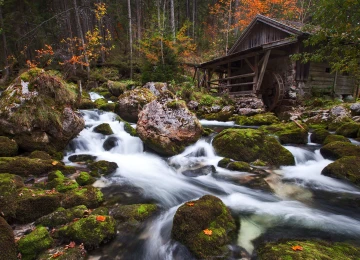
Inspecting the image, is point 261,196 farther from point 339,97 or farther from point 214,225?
point 339,97

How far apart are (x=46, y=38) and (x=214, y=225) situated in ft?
84.7

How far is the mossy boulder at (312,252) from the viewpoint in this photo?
250cm

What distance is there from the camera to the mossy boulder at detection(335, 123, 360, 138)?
26.8 ft

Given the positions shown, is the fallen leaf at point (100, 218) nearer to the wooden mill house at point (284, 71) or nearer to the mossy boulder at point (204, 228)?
the mossy boulder at point (204, 228)

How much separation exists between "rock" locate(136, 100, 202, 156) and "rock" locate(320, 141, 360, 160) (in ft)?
13.6

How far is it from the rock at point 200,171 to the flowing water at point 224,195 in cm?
15

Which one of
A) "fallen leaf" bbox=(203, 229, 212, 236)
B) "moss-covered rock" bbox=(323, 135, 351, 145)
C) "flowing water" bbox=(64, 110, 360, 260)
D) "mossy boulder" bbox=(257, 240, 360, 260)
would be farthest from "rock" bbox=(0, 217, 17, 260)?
"moss-covered rock" bbox=(323, 135, 351, 145)

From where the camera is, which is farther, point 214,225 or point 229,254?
point 214,225

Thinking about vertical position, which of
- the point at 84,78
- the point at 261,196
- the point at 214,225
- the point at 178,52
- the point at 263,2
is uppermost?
the point at 263,2

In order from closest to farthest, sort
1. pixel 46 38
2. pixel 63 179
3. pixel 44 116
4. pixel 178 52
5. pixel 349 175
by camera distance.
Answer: pixel 63 179
pixel 349 175
pixel 44 116
pixel 178 52
pixel 46 38

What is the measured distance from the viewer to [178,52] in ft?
51.0

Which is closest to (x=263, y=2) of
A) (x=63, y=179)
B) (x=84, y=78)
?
(x=84, y=78)

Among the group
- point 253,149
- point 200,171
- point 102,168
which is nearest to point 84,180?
point 102,168

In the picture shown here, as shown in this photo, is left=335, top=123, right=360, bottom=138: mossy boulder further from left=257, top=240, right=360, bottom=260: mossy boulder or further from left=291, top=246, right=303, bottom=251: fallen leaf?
left=291, top=246, right=303, bottom=251: fallen leaf
